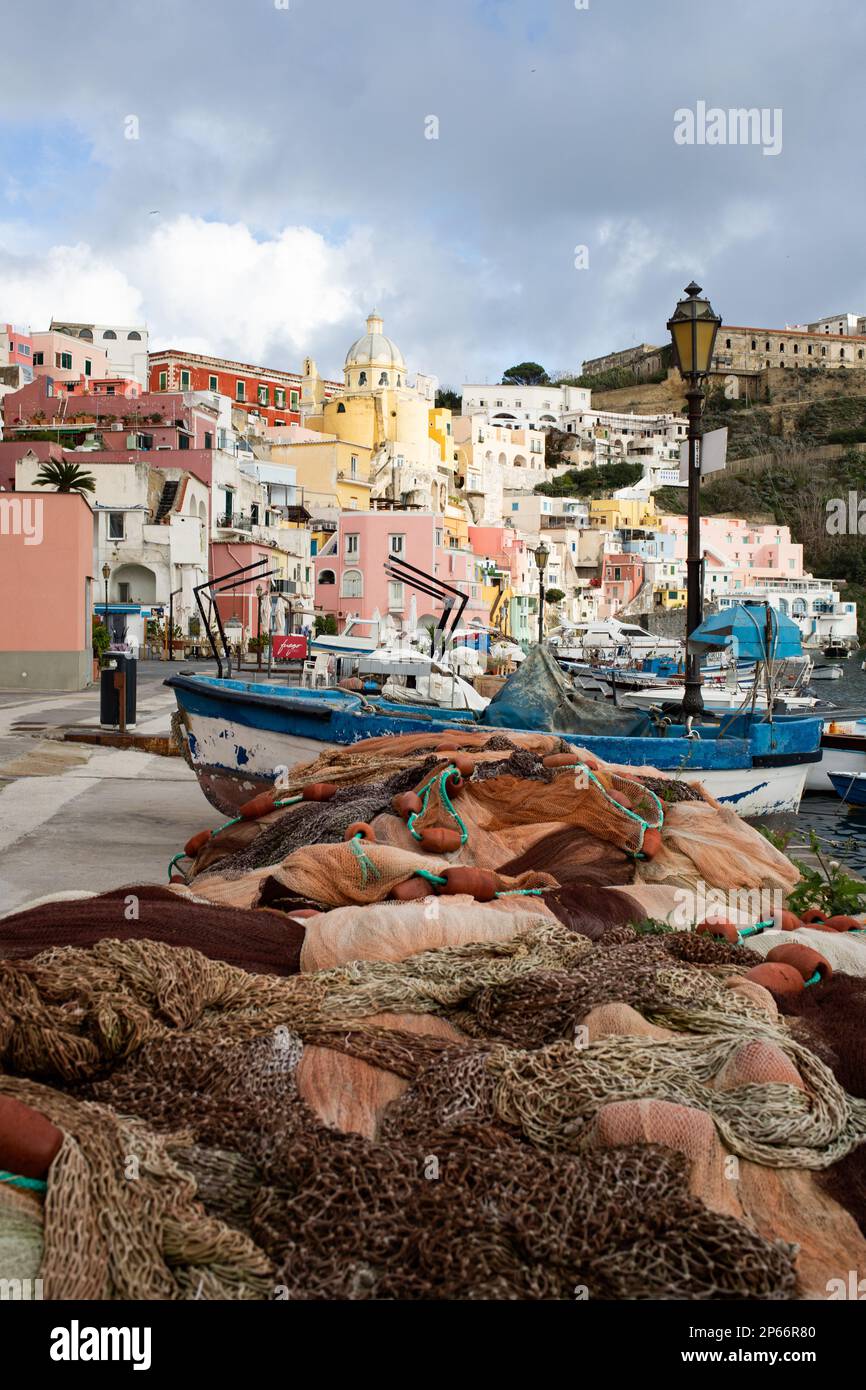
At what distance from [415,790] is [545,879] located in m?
1.30

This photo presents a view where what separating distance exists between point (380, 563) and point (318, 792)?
50.6 m

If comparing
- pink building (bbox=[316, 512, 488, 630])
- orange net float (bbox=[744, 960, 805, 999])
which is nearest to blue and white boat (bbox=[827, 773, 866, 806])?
orange net float (bbox=[744, 960, 805, 999])

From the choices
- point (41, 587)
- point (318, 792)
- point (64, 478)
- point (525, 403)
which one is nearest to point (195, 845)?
point (318, 792)

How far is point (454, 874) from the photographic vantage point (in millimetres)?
4617

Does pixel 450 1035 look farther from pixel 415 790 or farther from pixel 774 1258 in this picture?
pixel 415 790

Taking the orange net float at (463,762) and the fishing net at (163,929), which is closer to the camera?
the fishing net at (163,929)

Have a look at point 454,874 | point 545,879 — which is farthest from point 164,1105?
point 545,879

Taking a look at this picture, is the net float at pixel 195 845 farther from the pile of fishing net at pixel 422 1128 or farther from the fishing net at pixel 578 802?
the pile of fishing net at pixel 422 1128

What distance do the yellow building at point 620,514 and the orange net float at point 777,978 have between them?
308 ft

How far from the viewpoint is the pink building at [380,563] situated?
184 feet

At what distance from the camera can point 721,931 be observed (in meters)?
4.09

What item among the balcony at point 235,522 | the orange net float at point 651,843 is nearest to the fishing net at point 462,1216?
the orange net float at point 651,843

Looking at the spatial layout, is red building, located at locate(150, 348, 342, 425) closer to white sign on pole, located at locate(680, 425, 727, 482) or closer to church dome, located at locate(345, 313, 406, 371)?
church dome, located at locate(345, 313, 406, 371)

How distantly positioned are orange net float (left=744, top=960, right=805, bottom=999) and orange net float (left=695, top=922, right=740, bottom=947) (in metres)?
0.34
